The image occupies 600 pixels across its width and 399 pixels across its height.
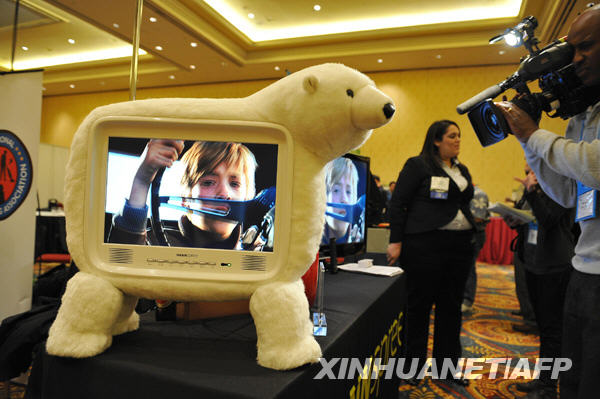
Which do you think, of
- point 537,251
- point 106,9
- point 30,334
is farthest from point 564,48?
point 106,9

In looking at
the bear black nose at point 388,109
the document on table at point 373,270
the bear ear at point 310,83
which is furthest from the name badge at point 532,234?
the bear ear at point 310,83

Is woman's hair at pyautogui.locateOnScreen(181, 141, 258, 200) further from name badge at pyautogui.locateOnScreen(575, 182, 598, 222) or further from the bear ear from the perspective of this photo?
name badge at pyautogui.locateOnScreen(575, 182, 598, 222)

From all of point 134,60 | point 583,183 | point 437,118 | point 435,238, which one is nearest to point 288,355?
point 583,183

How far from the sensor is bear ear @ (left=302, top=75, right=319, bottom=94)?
634 mm

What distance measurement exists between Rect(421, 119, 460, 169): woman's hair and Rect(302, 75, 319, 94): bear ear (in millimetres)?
1414

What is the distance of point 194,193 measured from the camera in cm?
66

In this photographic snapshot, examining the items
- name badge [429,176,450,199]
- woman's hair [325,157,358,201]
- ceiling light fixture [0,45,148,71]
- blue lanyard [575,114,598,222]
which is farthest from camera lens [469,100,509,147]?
ceiling light fixture [0,45,148,71]

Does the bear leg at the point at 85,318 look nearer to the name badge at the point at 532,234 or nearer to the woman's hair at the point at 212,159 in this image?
the woman's hair at the point at 212,159

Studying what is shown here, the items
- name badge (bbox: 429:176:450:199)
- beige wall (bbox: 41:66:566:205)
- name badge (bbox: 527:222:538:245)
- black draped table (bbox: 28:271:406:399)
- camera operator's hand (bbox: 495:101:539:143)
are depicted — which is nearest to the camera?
black draped table (bbox: 28:271:406:399)

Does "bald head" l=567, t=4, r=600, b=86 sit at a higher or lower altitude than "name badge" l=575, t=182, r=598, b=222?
higher

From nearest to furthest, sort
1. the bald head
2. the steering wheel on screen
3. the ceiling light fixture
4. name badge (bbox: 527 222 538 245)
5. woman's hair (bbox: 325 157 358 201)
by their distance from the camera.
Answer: the steering wheel on screen → the bald head → woman's hair (bbox: 325 157 358 201) → name badge (bbox: 527 222 538 245) → the ceiling light fixture

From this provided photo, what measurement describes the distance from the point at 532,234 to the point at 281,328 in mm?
1995

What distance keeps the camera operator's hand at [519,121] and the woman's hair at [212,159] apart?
77cm

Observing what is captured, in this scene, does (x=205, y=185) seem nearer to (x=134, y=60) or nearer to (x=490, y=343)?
(x=134, y=60)
